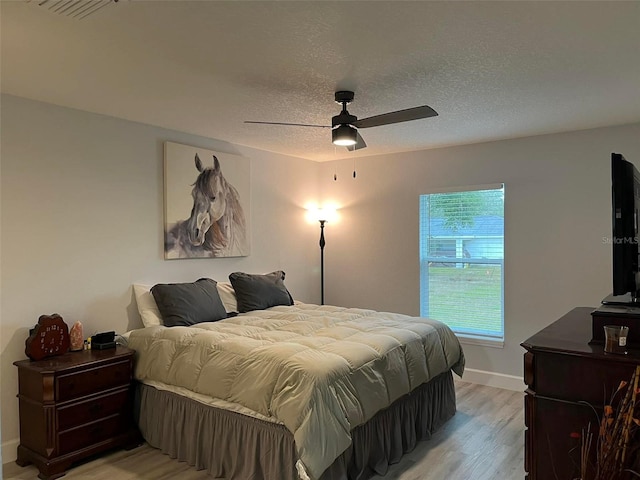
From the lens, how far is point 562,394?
1.79 metres

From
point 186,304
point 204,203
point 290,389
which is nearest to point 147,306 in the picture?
point 186,304

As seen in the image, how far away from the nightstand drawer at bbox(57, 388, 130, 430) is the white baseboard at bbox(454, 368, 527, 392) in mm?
3292

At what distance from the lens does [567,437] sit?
178 centimetres

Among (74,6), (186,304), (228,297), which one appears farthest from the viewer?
(228,297)

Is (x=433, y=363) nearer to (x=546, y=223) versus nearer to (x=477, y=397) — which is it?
(x=477, y=397)

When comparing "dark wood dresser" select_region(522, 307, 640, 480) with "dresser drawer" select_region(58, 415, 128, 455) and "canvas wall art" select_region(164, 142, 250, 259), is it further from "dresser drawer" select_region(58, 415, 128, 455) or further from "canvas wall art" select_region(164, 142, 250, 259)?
"canvas wall art" select_region(164, 142, 250, 259)

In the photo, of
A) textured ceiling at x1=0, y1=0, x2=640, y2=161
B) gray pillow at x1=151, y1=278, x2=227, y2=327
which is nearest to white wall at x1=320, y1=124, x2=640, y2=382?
textured ceiling at x1=0, y1=0, x2=640, y2=161

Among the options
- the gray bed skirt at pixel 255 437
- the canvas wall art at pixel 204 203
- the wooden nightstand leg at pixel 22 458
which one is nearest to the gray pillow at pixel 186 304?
the canvas wall art at pixel 204 203

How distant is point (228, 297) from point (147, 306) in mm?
770

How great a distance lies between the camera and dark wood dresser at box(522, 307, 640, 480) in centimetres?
171

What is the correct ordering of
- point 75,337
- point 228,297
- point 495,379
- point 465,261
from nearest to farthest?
point 75,337 < point 228,297 < point 495,379 < point 465,261

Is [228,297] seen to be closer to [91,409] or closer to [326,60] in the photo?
[91,409]

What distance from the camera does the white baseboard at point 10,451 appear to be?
2.98 metres

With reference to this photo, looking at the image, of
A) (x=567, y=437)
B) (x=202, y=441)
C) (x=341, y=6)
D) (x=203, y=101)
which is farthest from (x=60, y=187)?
(x=567, y=437)
